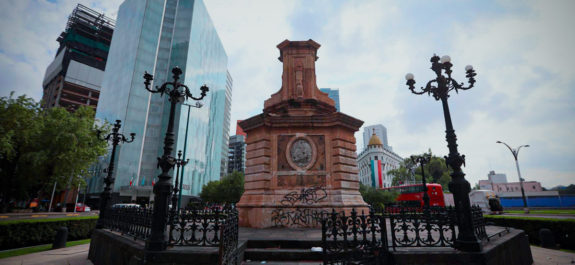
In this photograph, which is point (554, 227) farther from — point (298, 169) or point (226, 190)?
point (226, 190)

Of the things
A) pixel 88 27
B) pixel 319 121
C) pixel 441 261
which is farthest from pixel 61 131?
pixel 88 27

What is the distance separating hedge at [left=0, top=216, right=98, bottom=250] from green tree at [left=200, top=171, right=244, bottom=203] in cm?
2759

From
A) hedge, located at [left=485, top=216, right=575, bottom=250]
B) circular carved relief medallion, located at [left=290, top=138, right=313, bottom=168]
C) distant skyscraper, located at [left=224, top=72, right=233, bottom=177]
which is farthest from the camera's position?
distant skyscraper, located at [left=224, top=72, right=233, bottom=177]

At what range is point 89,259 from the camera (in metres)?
10.2

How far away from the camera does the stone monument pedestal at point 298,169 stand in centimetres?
1160

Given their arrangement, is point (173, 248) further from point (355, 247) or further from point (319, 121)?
point (319, 121)

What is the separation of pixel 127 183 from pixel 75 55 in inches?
2257

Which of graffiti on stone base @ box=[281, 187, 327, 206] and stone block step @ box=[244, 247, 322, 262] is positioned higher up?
graffiti on stone base @ box=[281, 187, 327, 206]

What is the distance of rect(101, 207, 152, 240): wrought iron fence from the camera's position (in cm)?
705

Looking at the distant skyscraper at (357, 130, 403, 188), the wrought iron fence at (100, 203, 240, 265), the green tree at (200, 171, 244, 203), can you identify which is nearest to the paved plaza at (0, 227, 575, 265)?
the wrought iron fence at (100, 203, 240, 265)

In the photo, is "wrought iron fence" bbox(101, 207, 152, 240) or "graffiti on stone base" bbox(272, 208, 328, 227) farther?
"graffiti on stone base" bbox(272, 208, 328, 227)

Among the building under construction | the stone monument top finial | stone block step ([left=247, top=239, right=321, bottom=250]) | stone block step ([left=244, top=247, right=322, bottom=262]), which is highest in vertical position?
the building under construction

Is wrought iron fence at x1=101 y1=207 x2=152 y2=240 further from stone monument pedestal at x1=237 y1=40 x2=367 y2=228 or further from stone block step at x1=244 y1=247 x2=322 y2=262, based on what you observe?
stone monument pedestal at x1=237 y1=40 x2=367 y2=228

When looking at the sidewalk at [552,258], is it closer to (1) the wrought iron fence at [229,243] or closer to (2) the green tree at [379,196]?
(1) the wrought iron fence at [229,243]
